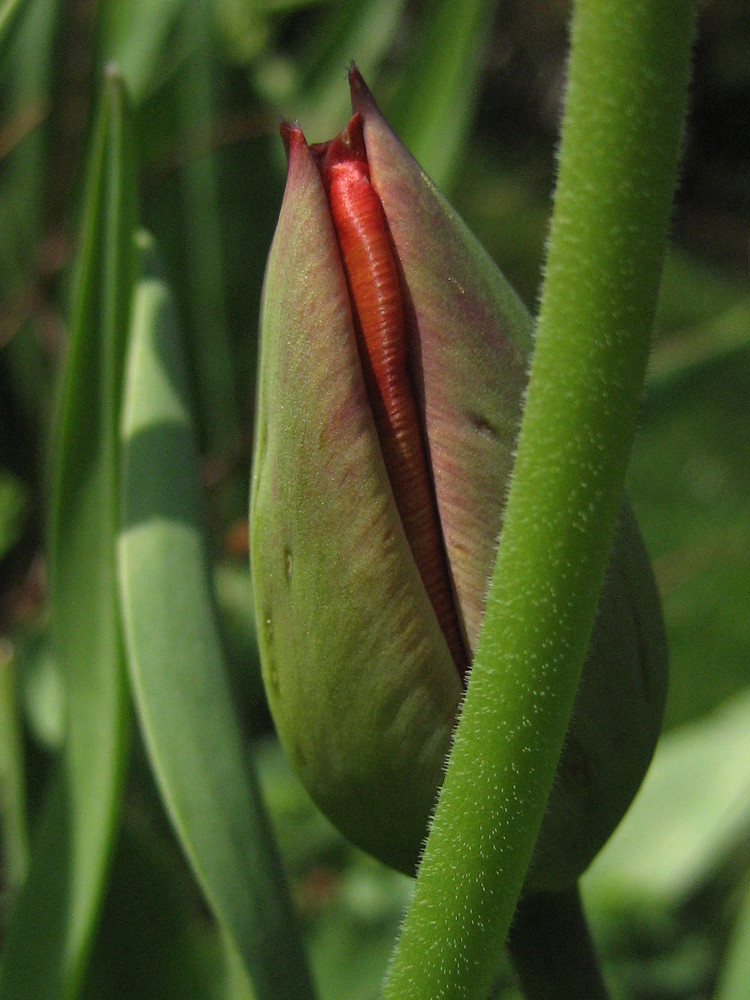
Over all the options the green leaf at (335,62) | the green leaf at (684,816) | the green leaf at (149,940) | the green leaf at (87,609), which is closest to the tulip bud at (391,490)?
the green leaf at (87,609)

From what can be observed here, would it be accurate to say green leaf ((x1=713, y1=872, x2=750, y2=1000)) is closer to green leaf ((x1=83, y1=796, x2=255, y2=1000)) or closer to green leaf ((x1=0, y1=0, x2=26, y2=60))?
green leaf ((x1=83, y1=796, x2=255, y2=1000))

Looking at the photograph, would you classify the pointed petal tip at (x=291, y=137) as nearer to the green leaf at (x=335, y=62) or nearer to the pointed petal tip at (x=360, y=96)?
the pointed petal tip at (x=360, y=96)

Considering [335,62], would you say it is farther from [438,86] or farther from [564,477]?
[564,477]

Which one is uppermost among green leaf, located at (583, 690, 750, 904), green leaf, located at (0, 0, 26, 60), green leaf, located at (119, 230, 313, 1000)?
green leaf, located at (0, 0, 26, 60)

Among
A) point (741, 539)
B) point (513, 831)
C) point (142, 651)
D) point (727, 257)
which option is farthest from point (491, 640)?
point (727, 257)

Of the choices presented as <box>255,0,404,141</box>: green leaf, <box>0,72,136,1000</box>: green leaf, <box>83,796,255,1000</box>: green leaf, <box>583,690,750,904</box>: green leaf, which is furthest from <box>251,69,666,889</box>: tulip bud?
<box>255,0,404,141</box>: green leaf

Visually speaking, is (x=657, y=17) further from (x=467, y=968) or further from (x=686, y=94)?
(x=467, y=968)
